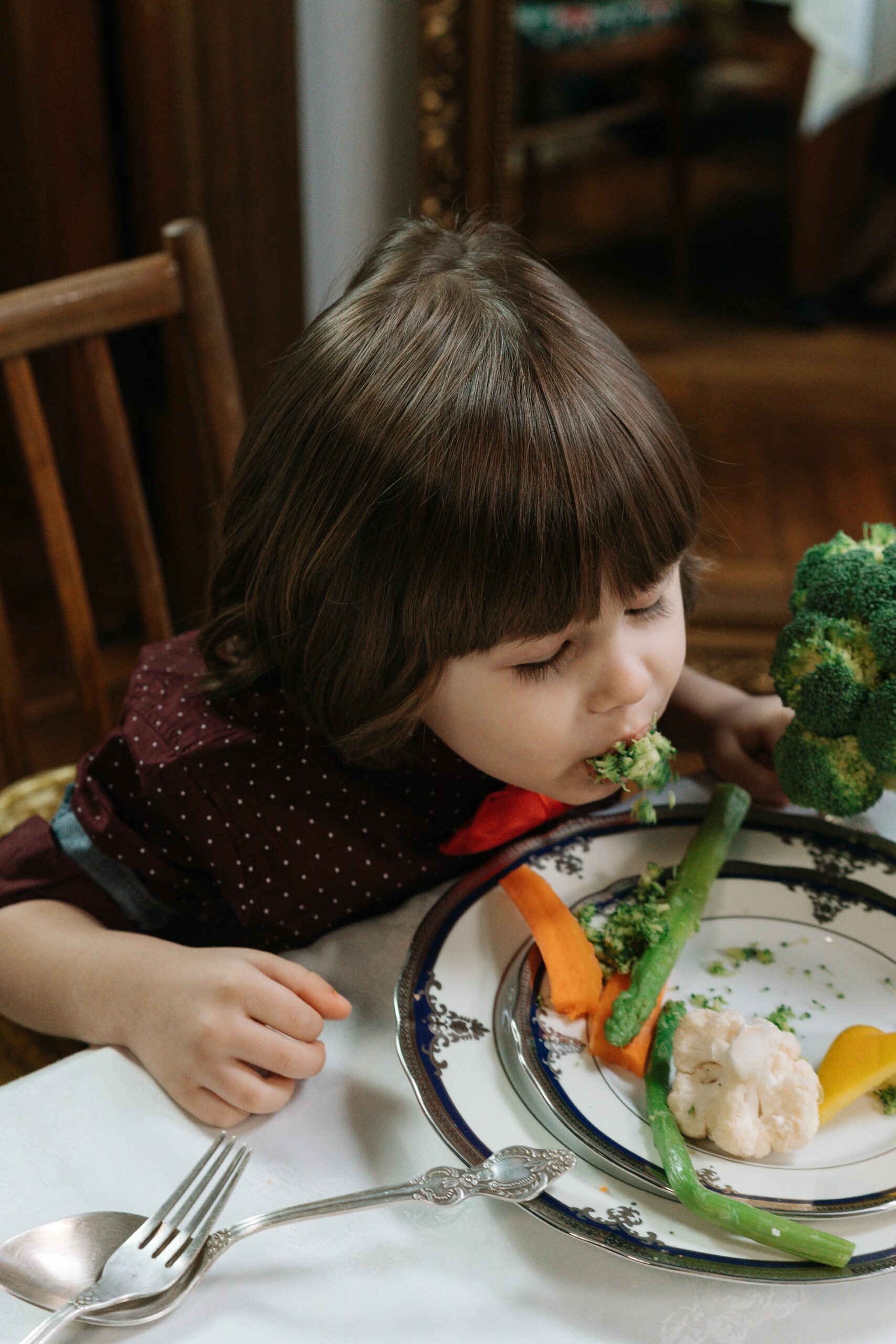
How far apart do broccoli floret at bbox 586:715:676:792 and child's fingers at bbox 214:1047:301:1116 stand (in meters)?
0.26

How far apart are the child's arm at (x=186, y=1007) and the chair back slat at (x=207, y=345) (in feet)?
1.62

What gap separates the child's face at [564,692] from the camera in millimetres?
662

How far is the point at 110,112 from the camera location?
1.92m

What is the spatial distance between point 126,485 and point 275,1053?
64 centimetres

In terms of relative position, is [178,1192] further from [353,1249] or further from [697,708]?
[697,708]

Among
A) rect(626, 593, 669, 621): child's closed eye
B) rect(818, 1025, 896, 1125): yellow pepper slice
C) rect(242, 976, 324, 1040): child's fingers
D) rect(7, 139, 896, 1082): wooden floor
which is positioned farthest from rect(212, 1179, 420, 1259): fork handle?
rect(7, 139, 896, 1082): wooden floor

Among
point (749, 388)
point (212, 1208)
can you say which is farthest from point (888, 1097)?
point (749, 388)

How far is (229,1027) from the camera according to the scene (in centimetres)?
63

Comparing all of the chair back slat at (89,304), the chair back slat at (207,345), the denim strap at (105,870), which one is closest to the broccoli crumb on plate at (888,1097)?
the denim strap at (105,870)

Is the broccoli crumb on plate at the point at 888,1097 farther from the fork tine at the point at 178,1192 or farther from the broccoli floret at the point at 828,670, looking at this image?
the fork tine at the point at 178,1192

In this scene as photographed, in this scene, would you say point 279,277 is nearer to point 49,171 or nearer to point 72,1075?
point 49,171

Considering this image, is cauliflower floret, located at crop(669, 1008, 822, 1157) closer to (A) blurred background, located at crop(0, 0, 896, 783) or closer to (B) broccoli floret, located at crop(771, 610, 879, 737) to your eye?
(B) broccoli floret, located at crop(771, 610, 879, 737)

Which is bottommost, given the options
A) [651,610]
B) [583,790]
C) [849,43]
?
[583,790]

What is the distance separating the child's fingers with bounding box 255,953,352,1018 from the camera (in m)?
0.64
